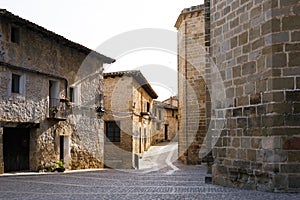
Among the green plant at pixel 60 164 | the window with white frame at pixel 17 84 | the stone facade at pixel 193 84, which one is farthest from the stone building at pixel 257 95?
the stone facade at pixel 193 84

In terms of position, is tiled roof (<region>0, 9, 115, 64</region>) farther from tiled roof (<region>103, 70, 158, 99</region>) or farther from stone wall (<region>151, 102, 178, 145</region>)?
stone wall (<region>151, 102, 178, 145</region>)

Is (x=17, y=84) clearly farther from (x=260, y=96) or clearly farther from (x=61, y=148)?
(x=260, y=96)

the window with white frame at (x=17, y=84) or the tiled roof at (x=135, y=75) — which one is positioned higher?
the tiled roof at (x=135, y=75)

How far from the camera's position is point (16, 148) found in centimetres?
1423

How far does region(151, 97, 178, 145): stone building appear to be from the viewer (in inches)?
1517

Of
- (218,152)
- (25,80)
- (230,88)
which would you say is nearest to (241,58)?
(230,88)

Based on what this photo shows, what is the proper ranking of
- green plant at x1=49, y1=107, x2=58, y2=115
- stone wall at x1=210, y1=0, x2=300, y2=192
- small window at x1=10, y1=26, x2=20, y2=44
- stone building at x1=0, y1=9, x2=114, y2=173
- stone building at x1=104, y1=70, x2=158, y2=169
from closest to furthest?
stone wall at x1=210, y1=0, x2=300, y2=192, stone building at x1=0, y1=9, x2=114, y2=173, small window at x1=10, y1=26, x2=20, y2=44, green plant at x1=49, y1=107, x2=58, y2=115, stone building at x1=104, y1=70, x2=158, y2=169

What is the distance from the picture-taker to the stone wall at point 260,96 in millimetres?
5781

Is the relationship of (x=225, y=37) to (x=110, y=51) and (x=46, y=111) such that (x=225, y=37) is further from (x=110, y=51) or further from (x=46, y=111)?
(x=110, y=51)

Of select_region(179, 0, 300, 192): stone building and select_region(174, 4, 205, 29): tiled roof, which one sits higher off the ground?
select_region(174, 4, 205, 29): tiled roof

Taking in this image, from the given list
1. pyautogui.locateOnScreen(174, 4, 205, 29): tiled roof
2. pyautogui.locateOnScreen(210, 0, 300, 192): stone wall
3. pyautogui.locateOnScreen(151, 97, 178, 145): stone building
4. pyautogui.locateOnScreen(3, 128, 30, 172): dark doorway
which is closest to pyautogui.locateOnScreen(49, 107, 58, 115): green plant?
pyautogui.locateOnScreen(3, 128, 30, 172): dark doorway

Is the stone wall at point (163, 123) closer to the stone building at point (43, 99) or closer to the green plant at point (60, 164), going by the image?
the stone building at point (43, 99)

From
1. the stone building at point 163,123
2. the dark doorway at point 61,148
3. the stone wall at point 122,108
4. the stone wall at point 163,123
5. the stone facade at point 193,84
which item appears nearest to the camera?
the dark doorway at point 61,148

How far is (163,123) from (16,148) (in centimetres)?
2707
